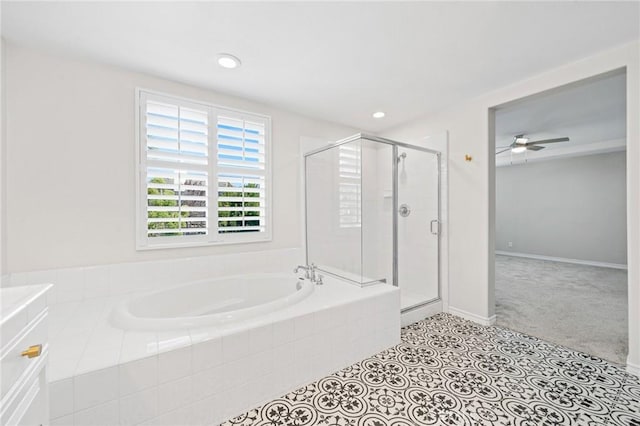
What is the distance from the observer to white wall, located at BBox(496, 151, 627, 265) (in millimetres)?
5352

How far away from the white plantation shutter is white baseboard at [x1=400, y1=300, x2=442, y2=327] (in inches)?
67.9

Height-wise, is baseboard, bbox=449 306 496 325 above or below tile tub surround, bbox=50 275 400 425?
below

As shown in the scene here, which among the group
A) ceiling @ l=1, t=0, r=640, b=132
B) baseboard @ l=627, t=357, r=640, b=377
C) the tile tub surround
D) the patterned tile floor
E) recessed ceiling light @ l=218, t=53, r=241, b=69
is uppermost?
ceiling @ l=1, t=0, r=640, b=132

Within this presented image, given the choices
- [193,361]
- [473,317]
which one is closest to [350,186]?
[473,317]

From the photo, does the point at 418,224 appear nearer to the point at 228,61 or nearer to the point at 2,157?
the point at 228,61

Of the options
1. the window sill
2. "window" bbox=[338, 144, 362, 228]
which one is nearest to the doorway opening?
"window" bbox=[338, 144, 362, 228]

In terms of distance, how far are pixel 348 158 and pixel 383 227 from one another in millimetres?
848

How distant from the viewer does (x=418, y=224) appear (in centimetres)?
323

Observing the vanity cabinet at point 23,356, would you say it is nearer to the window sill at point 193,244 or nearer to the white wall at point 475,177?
the window sill at point 193,244

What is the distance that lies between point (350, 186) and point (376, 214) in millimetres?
433

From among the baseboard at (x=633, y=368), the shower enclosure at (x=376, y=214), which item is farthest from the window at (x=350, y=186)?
the baseboard at (x=633, y=368)

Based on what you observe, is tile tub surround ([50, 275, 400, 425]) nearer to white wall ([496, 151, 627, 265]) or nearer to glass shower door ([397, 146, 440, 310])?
glass shower door ([397, 146, 440, 310])

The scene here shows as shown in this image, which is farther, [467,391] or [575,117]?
[575,117]

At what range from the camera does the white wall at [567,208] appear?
535cm
